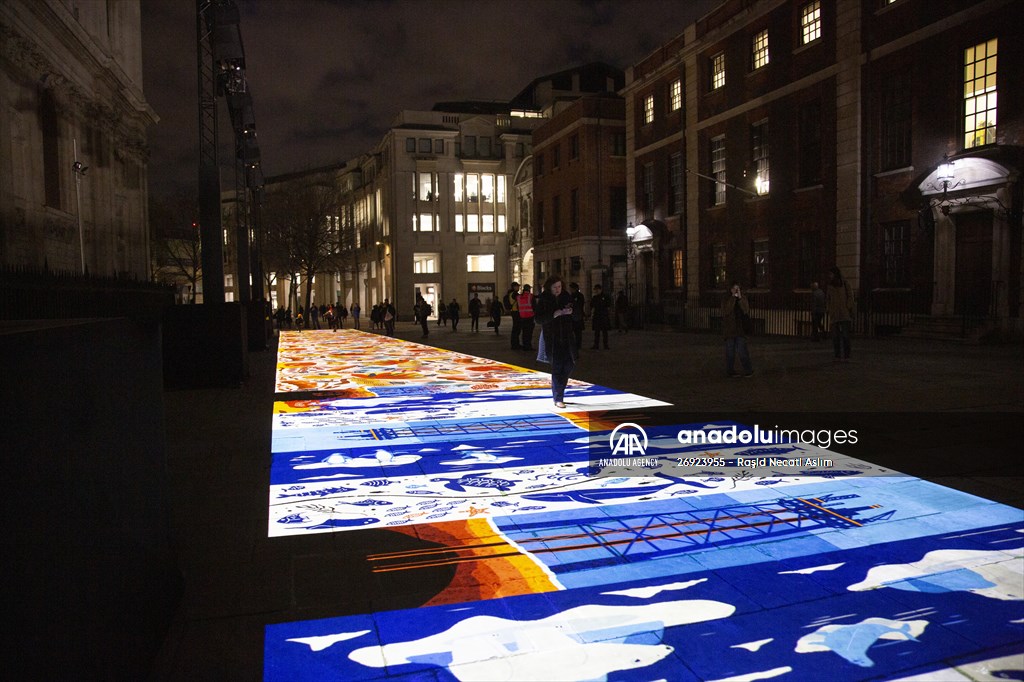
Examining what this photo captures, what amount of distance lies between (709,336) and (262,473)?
71.7 ft

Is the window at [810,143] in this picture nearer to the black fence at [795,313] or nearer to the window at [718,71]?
the black fence at [795,313]

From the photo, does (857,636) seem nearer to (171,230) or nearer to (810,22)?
(810,22)

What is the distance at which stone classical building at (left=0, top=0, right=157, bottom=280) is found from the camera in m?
29.5

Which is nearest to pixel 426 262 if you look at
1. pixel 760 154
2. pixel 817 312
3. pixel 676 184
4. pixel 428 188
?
pixel 428 188

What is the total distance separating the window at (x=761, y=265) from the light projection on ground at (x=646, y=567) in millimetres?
22076

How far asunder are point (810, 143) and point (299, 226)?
41416mm

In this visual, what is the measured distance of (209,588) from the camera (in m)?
4.21

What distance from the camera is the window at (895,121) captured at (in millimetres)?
22422

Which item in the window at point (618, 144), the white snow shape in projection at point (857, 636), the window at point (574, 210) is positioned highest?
the window at point (618, 144)

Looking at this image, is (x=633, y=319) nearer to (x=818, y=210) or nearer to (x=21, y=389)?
(x=818, y=210)

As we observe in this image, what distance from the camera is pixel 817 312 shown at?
888 inches

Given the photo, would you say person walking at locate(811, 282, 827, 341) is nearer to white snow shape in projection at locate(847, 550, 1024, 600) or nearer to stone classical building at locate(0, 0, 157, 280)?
white snow shape in projection at locate(847, 550, 1024, 600)

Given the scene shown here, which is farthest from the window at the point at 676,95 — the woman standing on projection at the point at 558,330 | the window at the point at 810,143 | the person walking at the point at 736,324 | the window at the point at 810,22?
the woman standing on projection at the point at 558,330

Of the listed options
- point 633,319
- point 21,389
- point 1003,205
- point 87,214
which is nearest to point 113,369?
point 21,389
